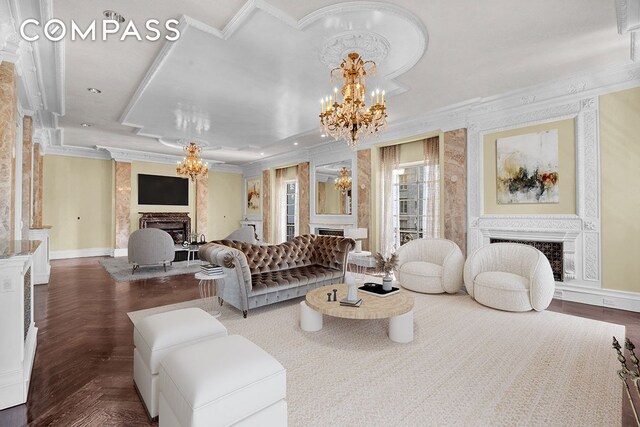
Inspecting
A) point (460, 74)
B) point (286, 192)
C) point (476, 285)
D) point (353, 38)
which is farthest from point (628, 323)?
point (286, 192)

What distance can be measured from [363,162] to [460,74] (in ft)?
11.4

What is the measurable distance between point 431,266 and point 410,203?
2.24 m

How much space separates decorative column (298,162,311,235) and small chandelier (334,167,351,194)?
1.28m

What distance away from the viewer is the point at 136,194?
10320 millimetres

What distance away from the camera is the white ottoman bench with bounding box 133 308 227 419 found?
6.81 ft

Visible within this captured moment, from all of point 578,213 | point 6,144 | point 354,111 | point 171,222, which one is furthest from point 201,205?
point 578,213

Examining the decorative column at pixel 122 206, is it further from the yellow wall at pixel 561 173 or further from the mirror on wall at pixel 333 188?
the yellow wall at pixel 561 173

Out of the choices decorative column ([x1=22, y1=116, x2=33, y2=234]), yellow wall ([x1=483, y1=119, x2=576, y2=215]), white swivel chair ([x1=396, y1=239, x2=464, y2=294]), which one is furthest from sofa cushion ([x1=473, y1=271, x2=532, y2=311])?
decorative column ([x1=22, y1=116, x2=33, y2=234])

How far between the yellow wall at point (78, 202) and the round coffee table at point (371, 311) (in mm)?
9093

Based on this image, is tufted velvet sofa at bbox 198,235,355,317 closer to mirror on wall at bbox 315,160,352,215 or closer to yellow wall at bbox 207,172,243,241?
mirror on wall at bbox 315,160,352,215

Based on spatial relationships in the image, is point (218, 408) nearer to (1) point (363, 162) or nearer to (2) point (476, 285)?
(2) point (476, 285)

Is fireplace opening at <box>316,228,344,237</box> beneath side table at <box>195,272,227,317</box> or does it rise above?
above

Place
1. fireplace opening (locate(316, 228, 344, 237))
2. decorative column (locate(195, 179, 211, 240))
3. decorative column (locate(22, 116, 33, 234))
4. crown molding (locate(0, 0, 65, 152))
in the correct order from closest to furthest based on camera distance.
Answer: crown molding (locate(0, 0, 65, 152)) → decorative column (locate(22, 116, 33, 234)) → fireplace opening (locate(316, 228, 344, 237)) → decorative column (locate(195, 179, 211, 240))

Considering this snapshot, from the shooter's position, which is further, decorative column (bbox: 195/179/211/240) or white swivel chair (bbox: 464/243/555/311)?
decorative column (bbox: 195/179/211/240)
